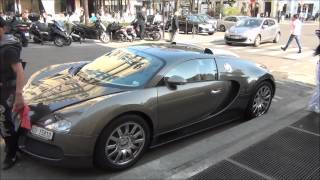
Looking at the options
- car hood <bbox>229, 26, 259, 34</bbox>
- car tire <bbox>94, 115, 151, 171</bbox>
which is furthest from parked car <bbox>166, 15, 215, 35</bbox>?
car tire <bbox>94, 115, 151, 171</bbox>

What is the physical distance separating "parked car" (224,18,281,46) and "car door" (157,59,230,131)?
14351mm

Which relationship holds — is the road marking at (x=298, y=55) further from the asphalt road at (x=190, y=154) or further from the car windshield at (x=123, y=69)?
the car windshield at (x=123, y=69)

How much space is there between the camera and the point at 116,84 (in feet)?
14.4

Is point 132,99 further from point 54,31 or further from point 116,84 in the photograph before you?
point 54,31

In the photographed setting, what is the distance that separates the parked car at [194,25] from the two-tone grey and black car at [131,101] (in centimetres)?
2013

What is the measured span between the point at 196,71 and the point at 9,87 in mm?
2297

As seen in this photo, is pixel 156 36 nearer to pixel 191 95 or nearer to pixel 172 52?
pixel 172 52

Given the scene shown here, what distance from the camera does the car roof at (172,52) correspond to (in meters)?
4.87

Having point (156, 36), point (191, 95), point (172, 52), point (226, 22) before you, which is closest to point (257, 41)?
point (156, 36)

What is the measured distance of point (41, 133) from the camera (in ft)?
12.2

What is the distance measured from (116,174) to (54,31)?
13.6 m

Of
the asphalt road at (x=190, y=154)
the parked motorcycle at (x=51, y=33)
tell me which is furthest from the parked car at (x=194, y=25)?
the asphalt road at (x=190, y=154)

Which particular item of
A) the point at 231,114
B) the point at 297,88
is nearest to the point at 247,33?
the point at 297,88

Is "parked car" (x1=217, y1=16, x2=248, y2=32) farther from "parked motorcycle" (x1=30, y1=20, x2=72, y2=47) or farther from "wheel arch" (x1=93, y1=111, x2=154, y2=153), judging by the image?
"wheel arch" (x1=93, y1=111, x2=154, y2=153)
